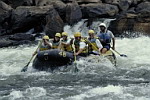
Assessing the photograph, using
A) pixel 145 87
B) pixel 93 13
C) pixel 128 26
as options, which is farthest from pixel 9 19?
pixel 145 87

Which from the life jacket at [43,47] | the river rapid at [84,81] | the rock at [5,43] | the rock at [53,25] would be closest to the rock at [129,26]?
the rock at [53,25]

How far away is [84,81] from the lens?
11.7m

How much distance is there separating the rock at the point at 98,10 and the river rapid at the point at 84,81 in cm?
880

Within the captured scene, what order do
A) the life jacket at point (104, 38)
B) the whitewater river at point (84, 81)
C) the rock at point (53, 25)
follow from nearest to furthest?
the whitewater river at point (84, 81) < the life jacket at point (104, 38) < the rock at point (53, 25)

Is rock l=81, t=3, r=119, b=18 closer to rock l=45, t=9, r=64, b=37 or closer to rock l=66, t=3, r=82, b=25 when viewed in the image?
rock l=66, t=3, r=82, b=25

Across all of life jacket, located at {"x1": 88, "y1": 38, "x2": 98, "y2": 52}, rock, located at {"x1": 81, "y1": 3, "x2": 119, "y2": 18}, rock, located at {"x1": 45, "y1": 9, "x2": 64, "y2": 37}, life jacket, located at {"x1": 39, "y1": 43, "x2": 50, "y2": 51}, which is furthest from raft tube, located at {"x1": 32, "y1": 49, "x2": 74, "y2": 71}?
rock, located at {"x1": 81, "y1": 3, "x2": 119, "y2": 18}

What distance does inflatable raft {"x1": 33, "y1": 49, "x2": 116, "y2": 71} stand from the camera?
493 inches

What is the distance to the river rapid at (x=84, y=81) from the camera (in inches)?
401

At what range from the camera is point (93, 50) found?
1404 cm

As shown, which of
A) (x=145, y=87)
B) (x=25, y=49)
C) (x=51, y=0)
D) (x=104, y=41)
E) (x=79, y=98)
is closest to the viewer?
(x=79, y=98)

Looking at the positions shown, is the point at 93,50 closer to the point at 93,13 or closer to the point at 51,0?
the point at 93,13

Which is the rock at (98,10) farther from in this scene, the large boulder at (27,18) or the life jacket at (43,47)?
the life jacket at (43,47)

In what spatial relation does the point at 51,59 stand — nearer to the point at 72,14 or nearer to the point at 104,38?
the point at 104,38

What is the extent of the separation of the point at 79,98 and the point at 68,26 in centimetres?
1430
